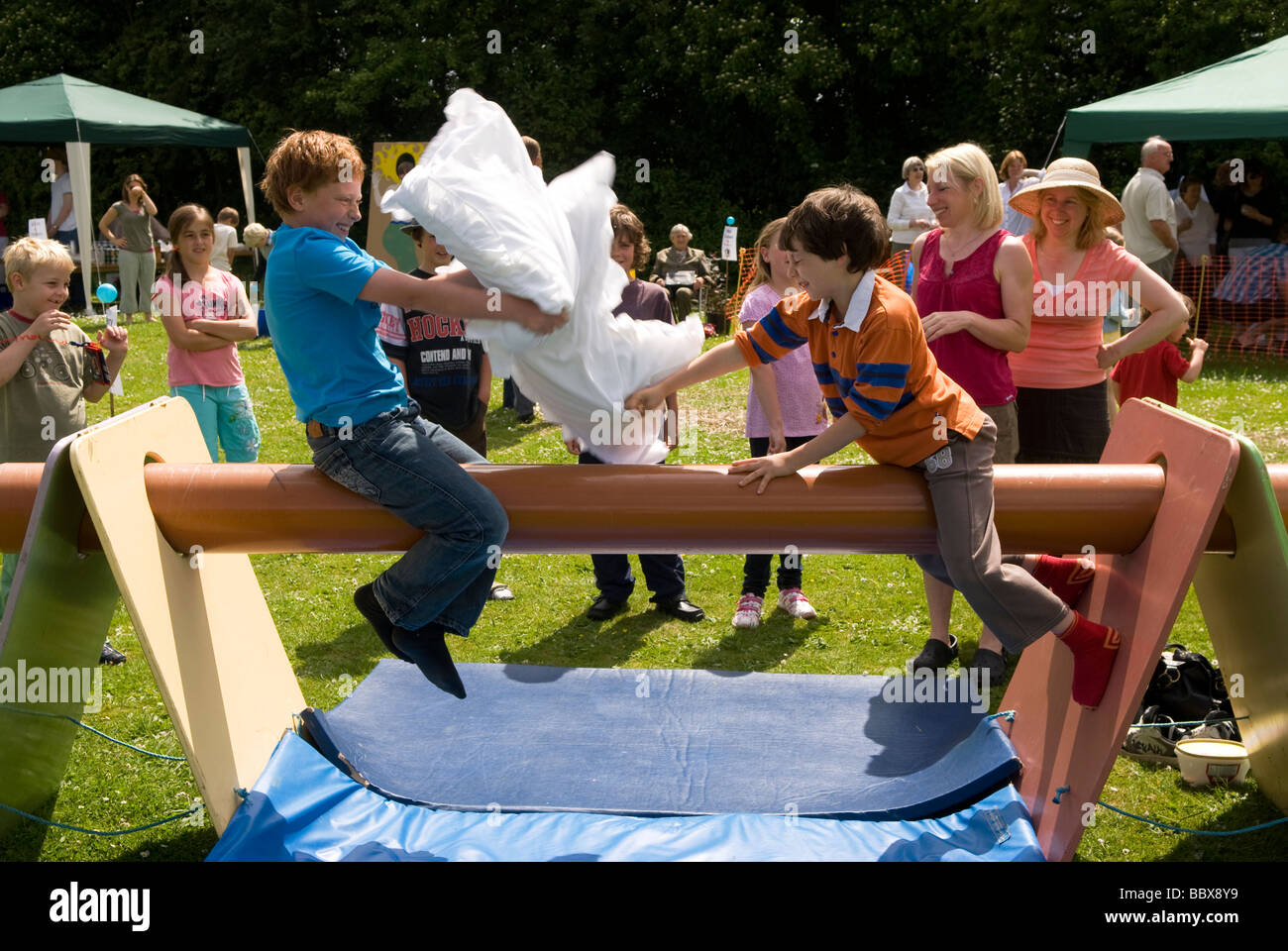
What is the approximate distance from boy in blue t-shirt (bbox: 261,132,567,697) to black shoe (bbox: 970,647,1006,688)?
2.42 meters

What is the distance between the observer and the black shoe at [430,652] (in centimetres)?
344

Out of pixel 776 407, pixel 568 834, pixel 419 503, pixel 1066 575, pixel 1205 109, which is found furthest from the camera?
pixel 1205 109

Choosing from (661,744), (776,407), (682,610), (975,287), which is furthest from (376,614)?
(682,610)

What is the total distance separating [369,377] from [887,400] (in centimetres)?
143

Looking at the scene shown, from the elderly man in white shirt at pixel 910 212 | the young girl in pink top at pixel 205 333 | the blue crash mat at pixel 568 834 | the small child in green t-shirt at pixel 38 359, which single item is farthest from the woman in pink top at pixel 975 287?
the elderly man in white shirt at pixel 910 212

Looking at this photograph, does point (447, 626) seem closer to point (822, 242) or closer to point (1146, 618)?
point (822, 242)

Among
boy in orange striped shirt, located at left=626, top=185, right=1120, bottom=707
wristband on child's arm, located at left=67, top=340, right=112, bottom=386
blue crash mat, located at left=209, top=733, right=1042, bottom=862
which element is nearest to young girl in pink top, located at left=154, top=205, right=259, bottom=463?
wristband on child's arm, located at left=67, top=340, right=112, bottom=386

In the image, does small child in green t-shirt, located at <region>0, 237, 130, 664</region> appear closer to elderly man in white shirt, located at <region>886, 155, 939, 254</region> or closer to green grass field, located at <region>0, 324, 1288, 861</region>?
green grass field, located at <region>0, 324, 1288, 861</region>

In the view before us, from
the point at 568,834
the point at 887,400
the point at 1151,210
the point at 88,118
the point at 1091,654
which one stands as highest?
the point at 88,118

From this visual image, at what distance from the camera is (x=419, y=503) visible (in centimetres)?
329

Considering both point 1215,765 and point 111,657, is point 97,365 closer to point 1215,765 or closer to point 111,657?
point 111,657

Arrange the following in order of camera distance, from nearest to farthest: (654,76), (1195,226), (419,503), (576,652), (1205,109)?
1. (419,503)
2. (576,652)
3. (1205,109)
4. (1195,226)
5. (654,76)

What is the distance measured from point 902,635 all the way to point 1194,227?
10.8m

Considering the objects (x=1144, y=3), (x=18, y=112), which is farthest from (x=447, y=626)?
(x=1144, y=3)
